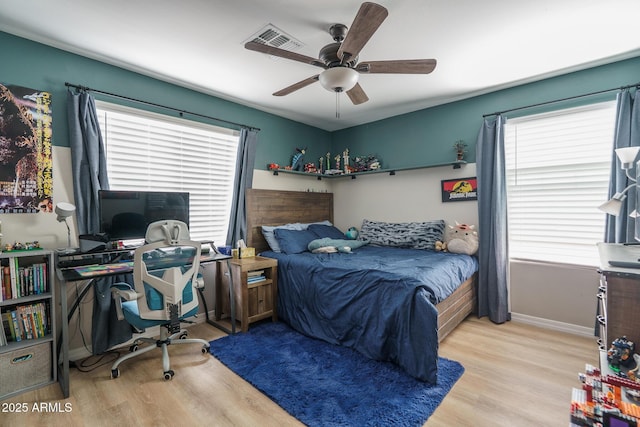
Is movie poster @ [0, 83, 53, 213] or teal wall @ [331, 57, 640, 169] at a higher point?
teal wall @ [331, 57, 640, 169]

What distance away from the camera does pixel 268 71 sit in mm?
2729

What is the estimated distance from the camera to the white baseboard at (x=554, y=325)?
2.68 m

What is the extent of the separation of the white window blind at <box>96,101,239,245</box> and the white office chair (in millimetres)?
1008

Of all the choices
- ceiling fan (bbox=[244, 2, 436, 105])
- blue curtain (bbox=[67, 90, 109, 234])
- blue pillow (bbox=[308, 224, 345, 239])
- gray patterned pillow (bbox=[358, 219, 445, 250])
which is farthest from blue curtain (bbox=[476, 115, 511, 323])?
blue curtain (bbox=[67, 90, 109, 234])

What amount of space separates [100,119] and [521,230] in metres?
4.24

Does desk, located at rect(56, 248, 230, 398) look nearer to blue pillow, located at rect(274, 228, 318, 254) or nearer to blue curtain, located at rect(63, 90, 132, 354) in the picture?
blue curtain, located at rect(63, 90, 132, 354)

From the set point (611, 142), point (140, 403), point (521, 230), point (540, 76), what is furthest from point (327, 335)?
point (540, 76)

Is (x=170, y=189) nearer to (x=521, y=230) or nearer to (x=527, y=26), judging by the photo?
(x=527, y=26)

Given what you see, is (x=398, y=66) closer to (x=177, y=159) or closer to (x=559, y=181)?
(x=559, y=181)

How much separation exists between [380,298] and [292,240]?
1487mm

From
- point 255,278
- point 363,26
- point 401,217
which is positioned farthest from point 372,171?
point 363,26

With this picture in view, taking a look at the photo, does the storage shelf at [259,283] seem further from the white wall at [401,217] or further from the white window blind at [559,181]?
the white window blind at [559,181]

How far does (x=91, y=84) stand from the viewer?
2.45 meters

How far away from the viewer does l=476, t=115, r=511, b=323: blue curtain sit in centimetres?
302
